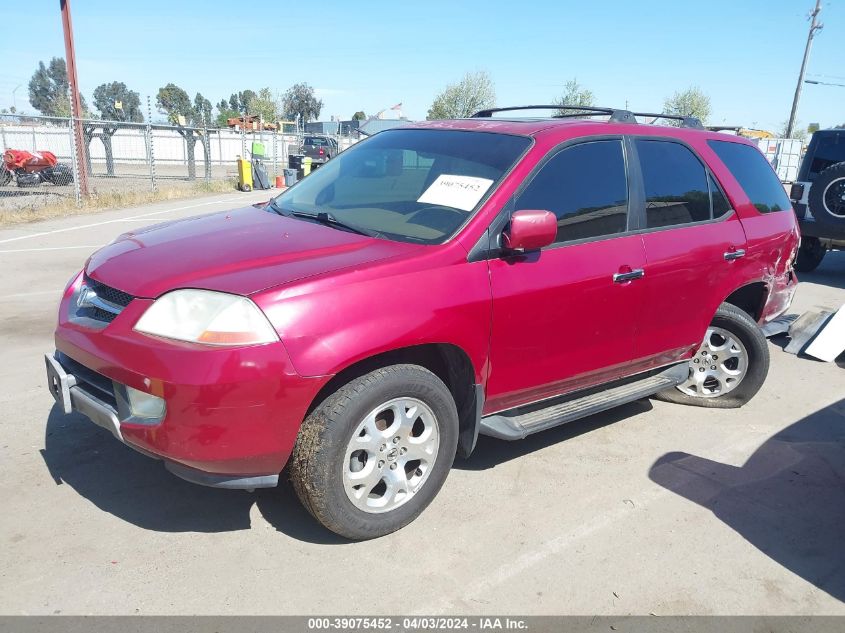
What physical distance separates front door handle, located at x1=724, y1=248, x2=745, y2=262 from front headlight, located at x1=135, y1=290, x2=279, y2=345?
125 inches

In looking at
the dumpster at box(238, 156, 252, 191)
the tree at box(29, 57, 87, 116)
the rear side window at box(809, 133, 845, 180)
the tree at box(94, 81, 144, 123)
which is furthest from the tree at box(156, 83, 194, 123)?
the rear side window at box(809, 133, 845, 180)

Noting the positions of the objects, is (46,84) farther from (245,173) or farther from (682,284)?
(682,284)

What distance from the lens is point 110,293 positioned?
307 cm

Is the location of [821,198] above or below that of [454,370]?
above

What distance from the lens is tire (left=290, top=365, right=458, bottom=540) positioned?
285 cm

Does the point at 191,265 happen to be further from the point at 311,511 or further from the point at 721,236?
the point at 721,236

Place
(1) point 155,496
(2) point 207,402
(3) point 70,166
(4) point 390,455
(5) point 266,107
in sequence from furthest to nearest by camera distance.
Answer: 1. (5) point 266,107
2. (3) point 70,166
3. (1) point 155,496
4. (4) point 390,455
5. (2) point 207,402

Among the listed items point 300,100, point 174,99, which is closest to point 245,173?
point 300,100

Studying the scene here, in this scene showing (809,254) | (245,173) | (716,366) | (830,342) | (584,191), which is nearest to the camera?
(584,191)

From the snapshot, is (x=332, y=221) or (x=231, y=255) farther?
(x=332, y=221)

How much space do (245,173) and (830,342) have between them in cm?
1907

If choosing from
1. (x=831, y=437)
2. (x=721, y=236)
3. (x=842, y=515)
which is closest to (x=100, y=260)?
(x=721, y=236)

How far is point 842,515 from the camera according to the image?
365cm

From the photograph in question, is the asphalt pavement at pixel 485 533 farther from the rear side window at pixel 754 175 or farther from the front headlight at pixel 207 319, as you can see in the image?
the rear side window at pixel 754 175
